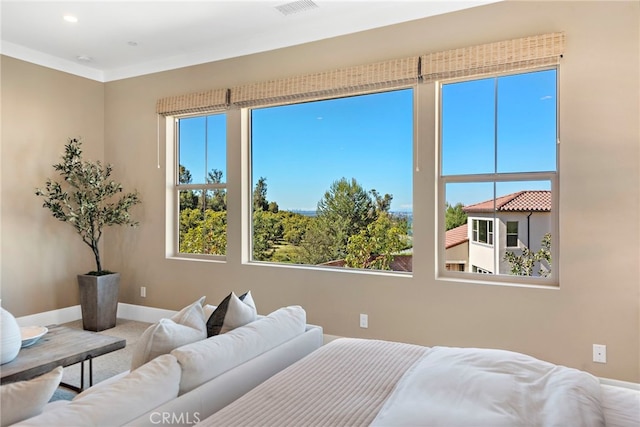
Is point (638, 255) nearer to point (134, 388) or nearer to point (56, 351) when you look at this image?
point (134, 388)

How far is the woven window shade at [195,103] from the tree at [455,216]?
243 centimetres

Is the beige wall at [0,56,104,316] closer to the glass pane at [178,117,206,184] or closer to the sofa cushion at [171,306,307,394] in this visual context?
the glass pane at [178,117,206,184]

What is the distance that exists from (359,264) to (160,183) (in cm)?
250

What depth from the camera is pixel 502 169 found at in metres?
3.20

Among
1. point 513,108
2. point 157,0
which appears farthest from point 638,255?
point 157,0

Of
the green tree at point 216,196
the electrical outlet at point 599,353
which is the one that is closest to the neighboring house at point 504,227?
the electrical outlet at point 599,353

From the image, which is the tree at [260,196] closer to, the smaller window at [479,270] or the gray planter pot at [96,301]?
the gray planter pot at [96,301]

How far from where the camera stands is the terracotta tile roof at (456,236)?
3.35 m

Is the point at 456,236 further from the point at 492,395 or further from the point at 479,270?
the point at 492,395

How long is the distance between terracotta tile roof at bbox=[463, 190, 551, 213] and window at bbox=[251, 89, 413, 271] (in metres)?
0.66

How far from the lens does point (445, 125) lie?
339 cm

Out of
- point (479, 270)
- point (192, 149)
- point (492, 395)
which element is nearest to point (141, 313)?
point (192, 149)

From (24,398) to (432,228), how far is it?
2.81m

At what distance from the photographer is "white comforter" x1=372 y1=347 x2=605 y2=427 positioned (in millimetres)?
1223
